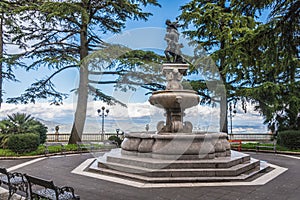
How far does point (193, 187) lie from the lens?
6.45 m

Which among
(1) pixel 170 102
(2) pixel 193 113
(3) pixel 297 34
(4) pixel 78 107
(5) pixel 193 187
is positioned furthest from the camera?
(4) pixel 78 107

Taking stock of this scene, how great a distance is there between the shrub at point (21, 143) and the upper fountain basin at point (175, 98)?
7.20 meters

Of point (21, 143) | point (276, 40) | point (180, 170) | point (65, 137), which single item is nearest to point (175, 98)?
point (180, 170)

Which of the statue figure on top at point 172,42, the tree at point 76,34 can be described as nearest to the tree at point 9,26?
A: the tree at point 76,34

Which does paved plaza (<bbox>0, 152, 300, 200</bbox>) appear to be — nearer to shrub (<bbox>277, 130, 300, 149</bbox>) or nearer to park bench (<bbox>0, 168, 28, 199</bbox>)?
park bench (<bbox>0, 168, 28, 199</bbox>)

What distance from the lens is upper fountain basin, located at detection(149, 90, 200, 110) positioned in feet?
32.0

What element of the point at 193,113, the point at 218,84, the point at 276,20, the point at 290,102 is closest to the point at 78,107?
the point at 193,113

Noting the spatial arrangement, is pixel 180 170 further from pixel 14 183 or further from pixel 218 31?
pixel 218 31

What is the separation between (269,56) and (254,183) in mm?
3216

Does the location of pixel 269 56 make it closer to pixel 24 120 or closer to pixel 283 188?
pixel 283 188

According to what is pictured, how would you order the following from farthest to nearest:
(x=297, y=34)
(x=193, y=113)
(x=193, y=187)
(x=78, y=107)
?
(x=78, y=107)
(x=193, y=113)
(x=193, y=187)
(x=297, y=34)

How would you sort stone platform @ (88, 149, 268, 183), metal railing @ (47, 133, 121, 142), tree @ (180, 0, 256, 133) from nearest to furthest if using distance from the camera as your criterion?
stone platform @ (88, 149, 268, 183) < tree @ (180, 0, 256, 133) < metal railing @ (47, 133, 121, 142)

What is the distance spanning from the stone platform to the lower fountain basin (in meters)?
0.28

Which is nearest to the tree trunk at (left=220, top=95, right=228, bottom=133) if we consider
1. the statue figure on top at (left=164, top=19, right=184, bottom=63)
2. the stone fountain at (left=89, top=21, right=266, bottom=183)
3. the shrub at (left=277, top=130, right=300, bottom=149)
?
the shrub at (left=277, top=130, right=300, bottom=149)
